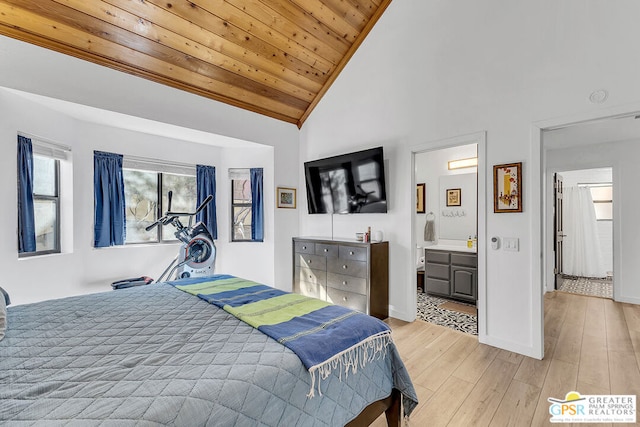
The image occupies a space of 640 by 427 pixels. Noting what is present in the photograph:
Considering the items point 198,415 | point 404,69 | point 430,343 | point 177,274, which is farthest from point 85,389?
point 404,69

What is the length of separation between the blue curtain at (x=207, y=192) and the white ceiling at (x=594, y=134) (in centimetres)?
455

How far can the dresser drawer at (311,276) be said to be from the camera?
3.85 metres

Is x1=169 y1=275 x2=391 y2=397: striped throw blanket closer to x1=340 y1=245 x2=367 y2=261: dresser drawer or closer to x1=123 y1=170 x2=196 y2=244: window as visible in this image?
x1=340 y1=245 x2=367 y2=261: dresser drawer

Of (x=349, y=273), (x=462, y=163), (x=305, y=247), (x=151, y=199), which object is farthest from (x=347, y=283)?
(x=151, y=199)

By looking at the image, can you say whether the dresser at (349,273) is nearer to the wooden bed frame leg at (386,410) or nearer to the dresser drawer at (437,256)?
the dresser drawer at (437,256)

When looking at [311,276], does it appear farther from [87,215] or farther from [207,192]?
[87,215]

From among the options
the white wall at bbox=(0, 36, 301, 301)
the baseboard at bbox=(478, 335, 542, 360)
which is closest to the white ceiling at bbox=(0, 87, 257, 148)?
the white wall at bbox=(0, 36, 301, 301)

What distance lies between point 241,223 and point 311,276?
157 centimetres

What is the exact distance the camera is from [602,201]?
5.88 m

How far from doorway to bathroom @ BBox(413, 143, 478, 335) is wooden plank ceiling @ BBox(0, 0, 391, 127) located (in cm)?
206

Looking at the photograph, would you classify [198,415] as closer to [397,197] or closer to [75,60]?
[397,197]

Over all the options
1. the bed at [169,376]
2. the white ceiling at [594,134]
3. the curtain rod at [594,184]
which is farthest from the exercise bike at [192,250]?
the curtain rod at [594,184]

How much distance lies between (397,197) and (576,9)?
2.19 meters

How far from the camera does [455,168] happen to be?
481 centimetres
